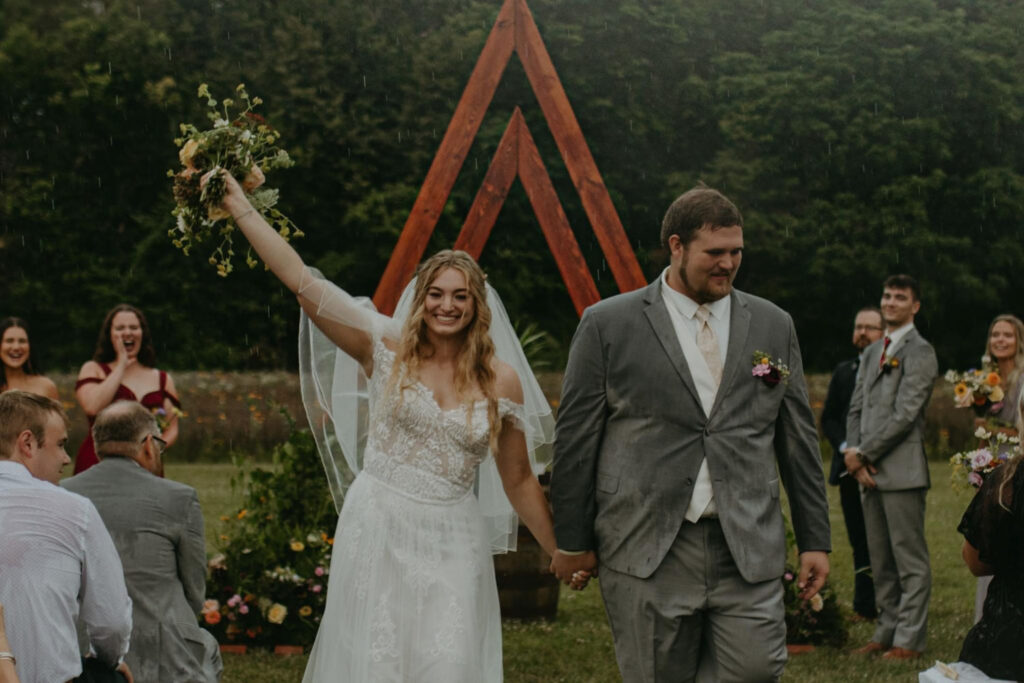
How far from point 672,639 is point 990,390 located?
3570 mm

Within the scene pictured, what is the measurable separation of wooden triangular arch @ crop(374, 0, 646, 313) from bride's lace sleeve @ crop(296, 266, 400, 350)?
2487 millimetres

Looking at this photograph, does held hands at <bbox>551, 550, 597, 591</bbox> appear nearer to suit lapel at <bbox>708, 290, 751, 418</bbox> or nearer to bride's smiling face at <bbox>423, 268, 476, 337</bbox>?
suit lapel at <bbox>708, 290, 751, 418</bbox>

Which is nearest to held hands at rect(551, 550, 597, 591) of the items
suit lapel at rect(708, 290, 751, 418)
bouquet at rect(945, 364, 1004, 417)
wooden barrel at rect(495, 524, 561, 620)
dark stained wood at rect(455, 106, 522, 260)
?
suit lapel at rect(708, 290, 751, 418)

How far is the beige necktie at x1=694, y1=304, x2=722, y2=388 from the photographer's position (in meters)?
4.58

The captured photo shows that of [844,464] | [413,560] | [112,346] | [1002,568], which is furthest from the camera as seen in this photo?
[844,464]

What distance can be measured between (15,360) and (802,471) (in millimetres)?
5248

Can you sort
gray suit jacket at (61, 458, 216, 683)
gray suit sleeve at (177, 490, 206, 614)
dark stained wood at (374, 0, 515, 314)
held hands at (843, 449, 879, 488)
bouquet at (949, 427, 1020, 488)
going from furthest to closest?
held hands at (843, 449, 879, 488), dark stained wood at (374, 0, 515, 314), gray suit sleeve at (177, 490, 206, 614), gray suit jacket at (61, 458, 216, 683), bouquet at (949, 427, 1020, 488)

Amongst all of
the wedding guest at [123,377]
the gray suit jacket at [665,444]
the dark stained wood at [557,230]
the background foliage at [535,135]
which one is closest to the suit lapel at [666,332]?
the gray suit jacket at [665,444]

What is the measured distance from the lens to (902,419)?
8016 millimetres

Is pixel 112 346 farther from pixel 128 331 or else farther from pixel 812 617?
pixel 812 617

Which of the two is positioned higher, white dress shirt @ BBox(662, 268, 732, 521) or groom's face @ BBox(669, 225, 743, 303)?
groom's face @ BBox(669, 225, 743, 303)

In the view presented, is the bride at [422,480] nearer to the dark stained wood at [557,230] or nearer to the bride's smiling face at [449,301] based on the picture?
the bride's smiling face at [449,301]

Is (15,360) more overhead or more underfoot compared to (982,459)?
more overhead

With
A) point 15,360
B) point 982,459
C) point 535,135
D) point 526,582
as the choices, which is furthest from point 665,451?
point 535,135
